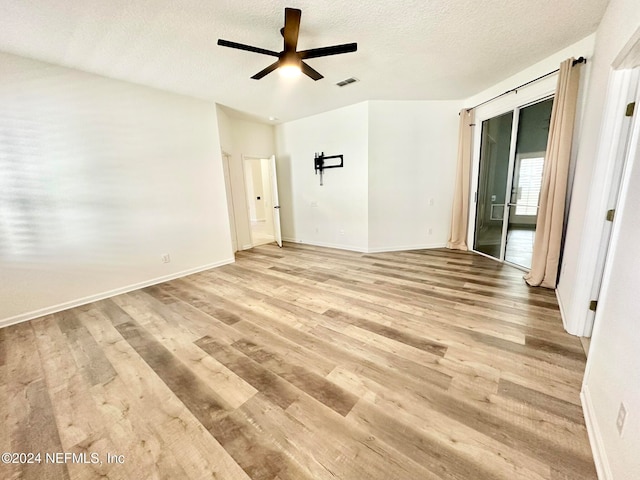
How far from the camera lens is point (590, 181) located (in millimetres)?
2029

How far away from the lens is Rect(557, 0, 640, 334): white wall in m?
1.84

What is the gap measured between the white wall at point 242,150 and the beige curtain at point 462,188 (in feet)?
13.7

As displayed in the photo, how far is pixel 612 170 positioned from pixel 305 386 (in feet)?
8.98

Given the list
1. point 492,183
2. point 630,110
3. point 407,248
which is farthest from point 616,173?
point 407,248

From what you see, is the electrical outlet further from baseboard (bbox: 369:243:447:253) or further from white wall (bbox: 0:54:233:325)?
white wall (bbox: 0:54:233:325)

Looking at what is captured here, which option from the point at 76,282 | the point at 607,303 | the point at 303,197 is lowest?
the point at 76,282

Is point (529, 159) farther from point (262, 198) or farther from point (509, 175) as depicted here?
point (262, 198)

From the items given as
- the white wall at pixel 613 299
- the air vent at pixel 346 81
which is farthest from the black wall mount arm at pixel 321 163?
the white wall at pixel 613 299

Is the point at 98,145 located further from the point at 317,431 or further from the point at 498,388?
the point at 498,388

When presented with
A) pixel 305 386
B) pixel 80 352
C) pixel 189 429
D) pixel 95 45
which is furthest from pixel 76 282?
pixel 305 386

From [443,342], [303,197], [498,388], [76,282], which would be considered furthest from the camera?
[303,197]

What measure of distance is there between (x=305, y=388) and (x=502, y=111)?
185 inches

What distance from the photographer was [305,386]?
1.66 metres

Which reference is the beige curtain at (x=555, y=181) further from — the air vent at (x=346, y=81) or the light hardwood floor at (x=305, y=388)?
the air vent at (x=346, y=81)
